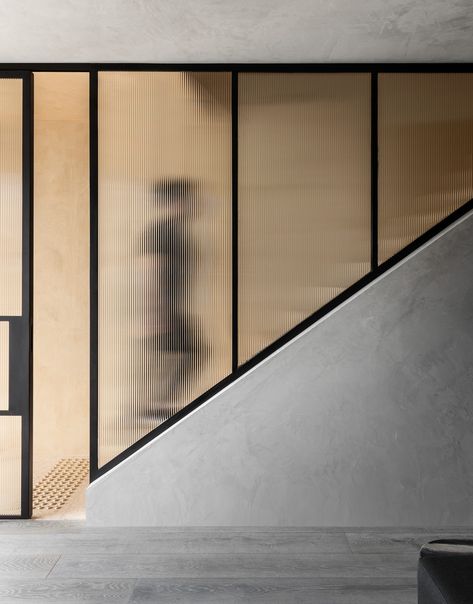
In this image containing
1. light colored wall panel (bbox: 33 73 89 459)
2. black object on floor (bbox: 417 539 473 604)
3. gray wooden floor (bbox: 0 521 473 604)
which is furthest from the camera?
light colored wall panel (bbox: 33 73 89 459)

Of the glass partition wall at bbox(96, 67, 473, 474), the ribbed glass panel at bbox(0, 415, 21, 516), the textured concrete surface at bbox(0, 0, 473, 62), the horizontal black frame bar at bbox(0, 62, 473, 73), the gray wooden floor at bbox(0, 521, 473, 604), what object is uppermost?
the textured concrete surface at bbox(0, 0, 473, 62)

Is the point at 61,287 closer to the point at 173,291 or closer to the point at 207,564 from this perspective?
the point at 173,291

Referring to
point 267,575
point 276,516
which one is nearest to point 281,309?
point 276,516

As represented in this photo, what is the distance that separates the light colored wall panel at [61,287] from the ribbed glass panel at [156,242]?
147 centimetres

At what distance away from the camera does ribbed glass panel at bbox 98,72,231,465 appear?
3.42 meters

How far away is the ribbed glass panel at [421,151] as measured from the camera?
3.42 meters

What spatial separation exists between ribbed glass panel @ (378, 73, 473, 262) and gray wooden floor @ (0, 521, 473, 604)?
5.56ft

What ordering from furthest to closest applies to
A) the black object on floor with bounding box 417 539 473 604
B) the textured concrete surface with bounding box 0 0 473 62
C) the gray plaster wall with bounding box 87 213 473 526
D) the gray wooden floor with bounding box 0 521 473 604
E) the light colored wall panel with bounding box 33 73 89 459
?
the light colored wall panel with bounding box 33 73 89 459 < the gray plaster wall with bounding box 87 213 473 526 < the textured concrete surface with bounding box 0 0 473 62 < the gray wooden floor with bounding box 0 521 473 604 < the black object on floor with bounding box 417 539 473 604

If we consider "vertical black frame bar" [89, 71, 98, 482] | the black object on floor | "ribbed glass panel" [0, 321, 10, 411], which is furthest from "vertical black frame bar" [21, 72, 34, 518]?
the black object on floor

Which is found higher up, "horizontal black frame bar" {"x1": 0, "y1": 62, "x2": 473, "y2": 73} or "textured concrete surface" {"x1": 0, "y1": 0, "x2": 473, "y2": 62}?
"textured concrete surface" {"x1": 0, "y1": 0, "x2": 473, "y2": 62}

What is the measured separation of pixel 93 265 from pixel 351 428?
6.07 ft

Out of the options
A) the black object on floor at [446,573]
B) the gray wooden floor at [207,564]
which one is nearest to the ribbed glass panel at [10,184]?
the gray wooden floor at [207,564]

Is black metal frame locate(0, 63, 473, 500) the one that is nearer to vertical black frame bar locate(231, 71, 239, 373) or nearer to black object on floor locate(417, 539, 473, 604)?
vertical black frame bar locate(231, 71, 239, 373)

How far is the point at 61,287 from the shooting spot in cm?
483
